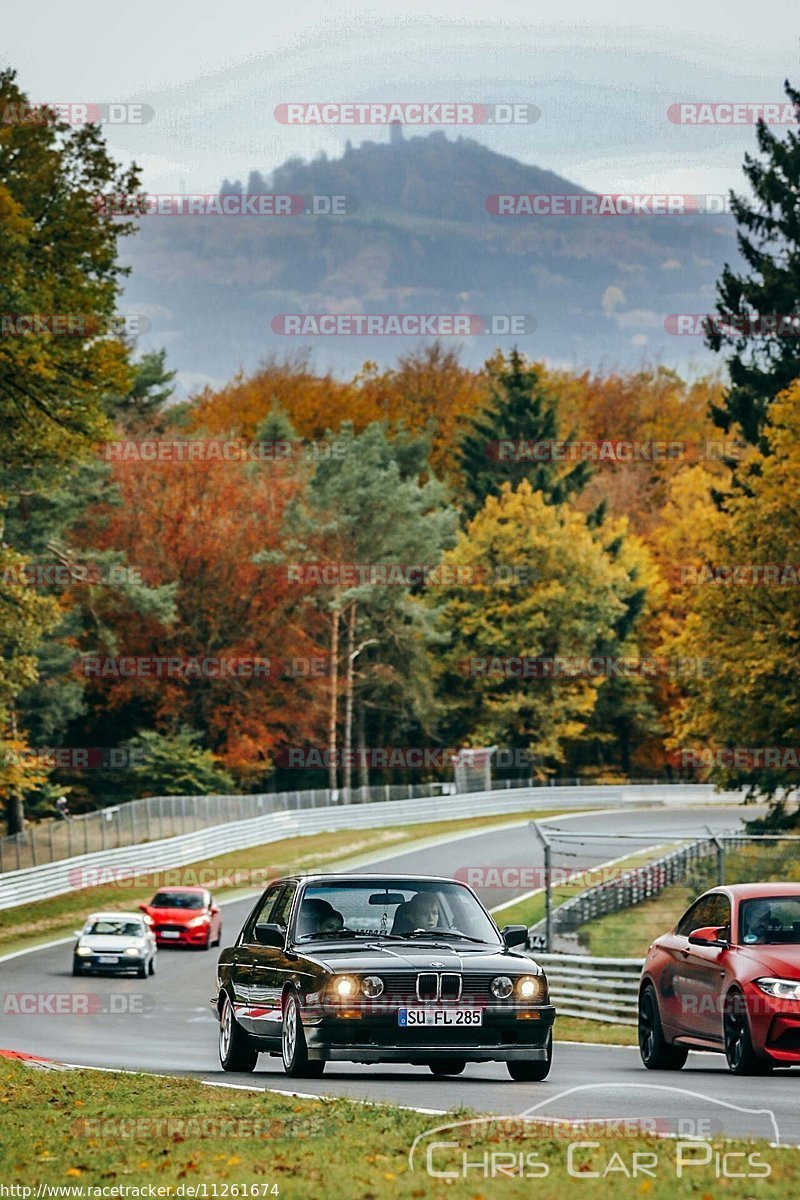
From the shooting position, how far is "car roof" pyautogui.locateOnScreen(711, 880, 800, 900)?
15602mm

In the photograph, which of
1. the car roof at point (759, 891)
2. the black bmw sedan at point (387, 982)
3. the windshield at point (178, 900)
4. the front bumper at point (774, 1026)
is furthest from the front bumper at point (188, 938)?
the front bumper at point (774, 1026)

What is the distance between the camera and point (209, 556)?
8125 centimetres

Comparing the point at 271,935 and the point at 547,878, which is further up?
the point at 271,935

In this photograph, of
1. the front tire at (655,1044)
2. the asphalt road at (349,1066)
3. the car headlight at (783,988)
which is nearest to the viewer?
the asphalt road at (349,1066)

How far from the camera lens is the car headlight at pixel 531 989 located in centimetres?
1371

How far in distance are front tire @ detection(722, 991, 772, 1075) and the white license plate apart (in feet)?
7.93

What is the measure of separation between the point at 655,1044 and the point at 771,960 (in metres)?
1.97

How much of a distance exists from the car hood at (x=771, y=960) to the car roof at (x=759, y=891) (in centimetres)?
59

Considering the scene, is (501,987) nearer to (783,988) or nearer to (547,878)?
(783,988)

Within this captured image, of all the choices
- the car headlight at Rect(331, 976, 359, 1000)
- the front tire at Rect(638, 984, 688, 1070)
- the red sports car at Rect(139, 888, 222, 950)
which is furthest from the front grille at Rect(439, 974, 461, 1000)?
the red sports car at Rect(139, 888, 222, 950)

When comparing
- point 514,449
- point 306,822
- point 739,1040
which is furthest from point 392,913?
point 514,449

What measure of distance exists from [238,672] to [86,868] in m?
26.8

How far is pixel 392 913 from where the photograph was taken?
14922 millimetres

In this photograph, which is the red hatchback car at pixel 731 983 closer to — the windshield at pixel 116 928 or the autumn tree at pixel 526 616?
the windshield at pixel 116 928
